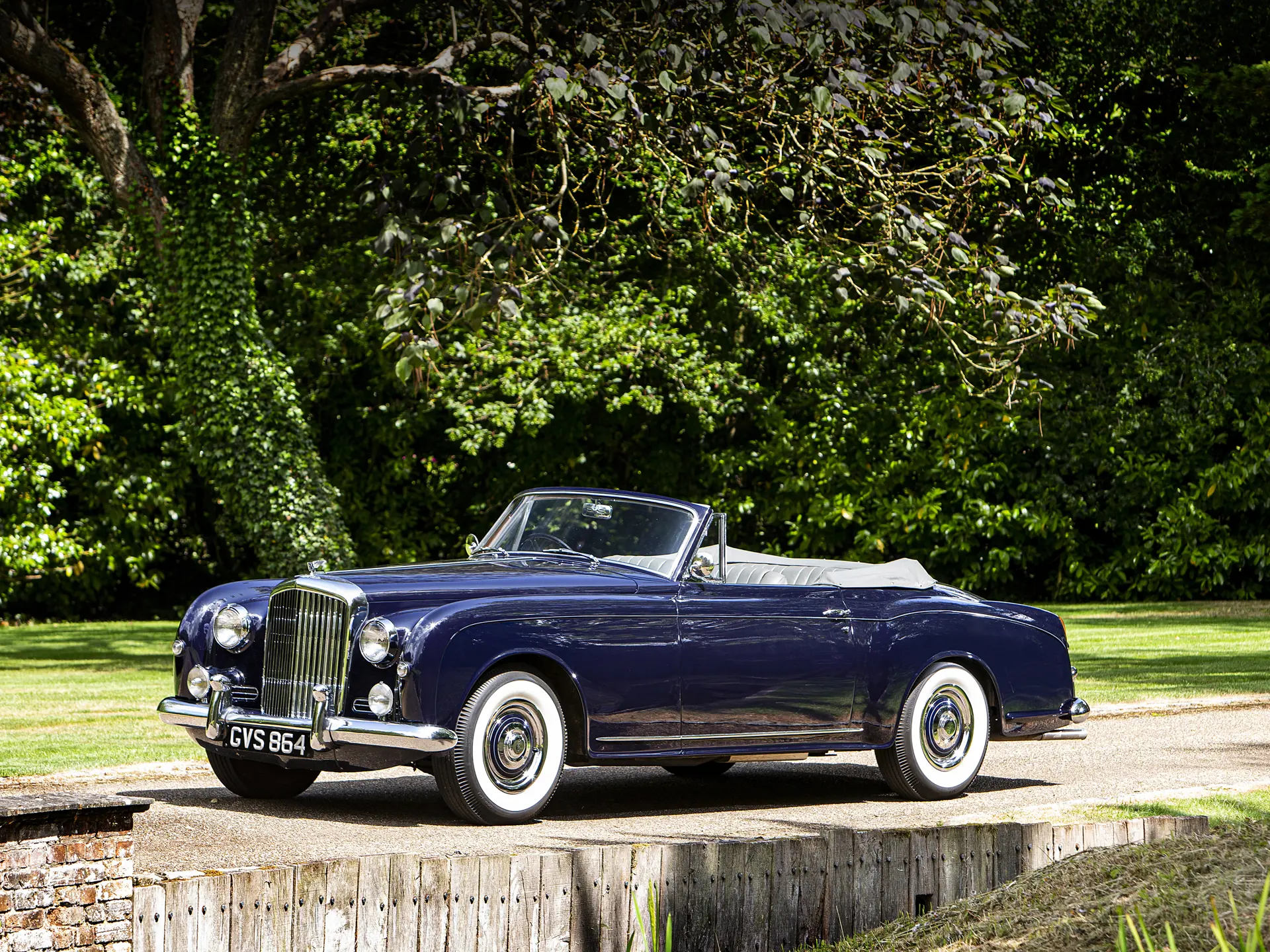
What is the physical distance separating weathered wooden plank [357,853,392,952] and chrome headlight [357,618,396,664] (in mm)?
1740

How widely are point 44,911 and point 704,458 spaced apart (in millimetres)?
21911

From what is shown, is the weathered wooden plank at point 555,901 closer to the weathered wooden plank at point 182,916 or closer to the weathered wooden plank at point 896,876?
the weathered wooden plank at point 182,916

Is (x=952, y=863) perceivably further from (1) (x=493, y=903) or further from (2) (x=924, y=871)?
(1) (x=493, y=903)

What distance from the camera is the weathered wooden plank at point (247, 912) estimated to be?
16.8 feet

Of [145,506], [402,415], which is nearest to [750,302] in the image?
[402,415]

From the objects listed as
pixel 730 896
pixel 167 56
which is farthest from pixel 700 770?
pixel 167 56

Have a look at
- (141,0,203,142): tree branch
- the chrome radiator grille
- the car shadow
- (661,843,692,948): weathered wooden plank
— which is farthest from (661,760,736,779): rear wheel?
(141,0,203,142): tree branch

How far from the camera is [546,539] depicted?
28.2 ft

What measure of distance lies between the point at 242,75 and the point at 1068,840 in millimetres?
15440

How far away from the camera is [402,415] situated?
24531 millimetres

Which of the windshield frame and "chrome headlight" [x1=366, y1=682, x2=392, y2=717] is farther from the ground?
the windshield frame

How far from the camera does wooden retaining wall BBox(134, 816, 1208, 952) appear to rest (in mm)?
5145

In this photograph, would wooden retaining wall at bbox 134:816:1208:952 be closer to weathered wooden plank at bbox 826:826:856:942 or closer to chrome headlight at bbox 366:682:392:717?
weathered wooden plank at bbox 826:826:856:942

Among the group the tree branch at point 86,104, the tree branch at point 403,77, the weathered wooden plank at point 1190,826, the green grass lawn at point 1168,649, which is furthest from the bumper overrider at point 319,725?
the tree branch at point 86,104
